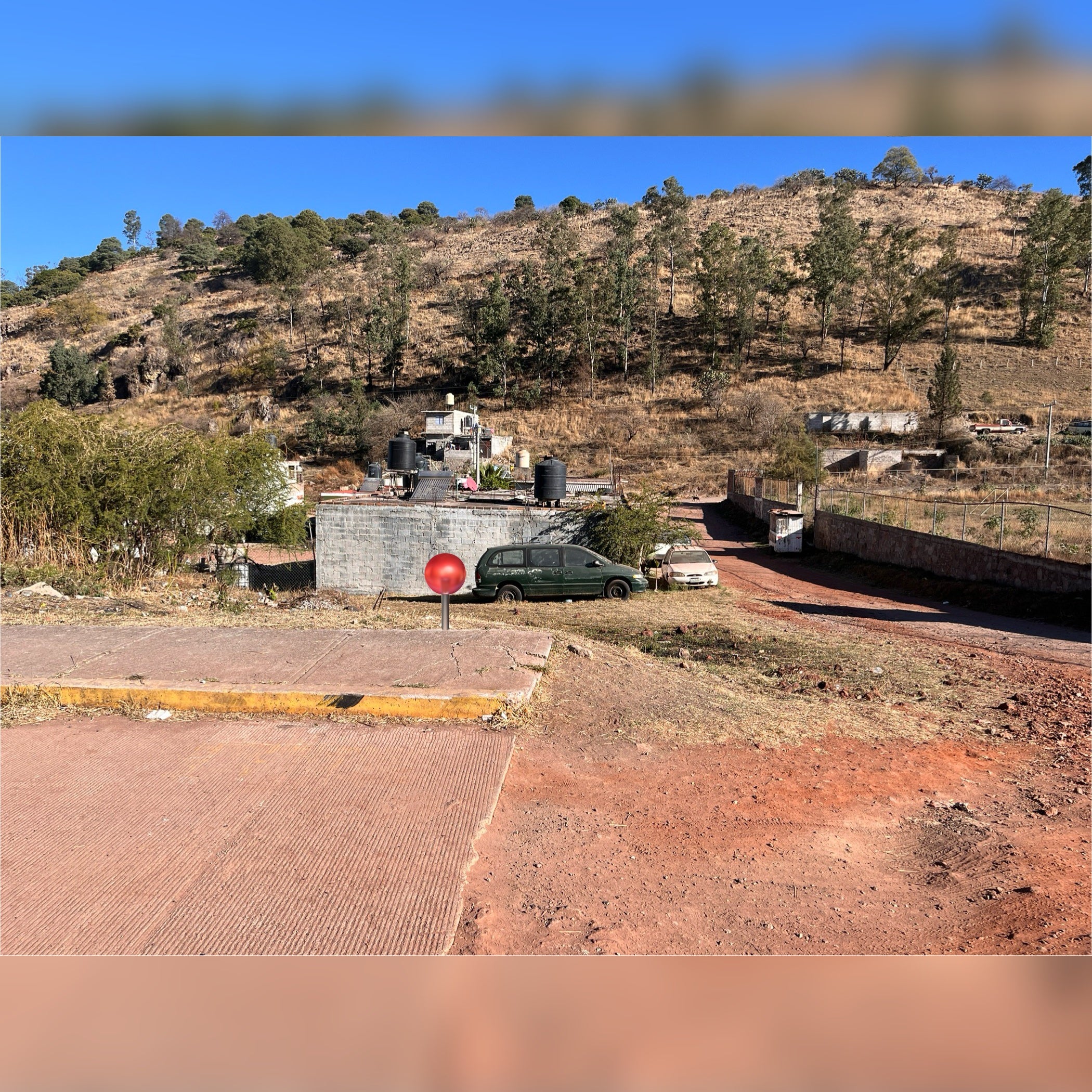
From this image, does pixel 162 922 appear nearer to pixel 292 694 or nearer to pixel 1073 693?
pixel 292 694

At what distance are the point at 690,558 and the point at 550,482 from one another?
4046mm

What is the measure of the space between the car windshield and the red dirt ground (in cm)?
1169

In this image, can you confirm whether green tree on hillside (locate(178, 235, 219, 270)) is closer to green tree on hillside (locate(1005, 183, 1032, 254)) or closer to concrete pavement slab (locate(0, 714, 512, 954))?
green tree on hillside (locate(1005, 183, 1032, 254))

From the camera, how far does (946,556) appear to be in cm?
1855

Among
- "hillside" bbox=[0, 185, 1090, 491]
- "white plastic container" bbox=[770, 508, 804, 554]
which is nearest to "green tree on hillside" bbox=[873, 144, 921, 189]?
"hillside" bbox=[0, 185, 1090, 491]

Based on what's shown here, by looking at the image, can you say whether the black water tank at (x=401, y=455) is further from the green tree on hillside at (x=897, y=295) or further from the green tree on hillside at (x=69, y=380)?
the green tree on hillside at (x=69, y=380)

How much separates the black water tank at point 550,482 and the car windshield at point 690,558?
335cm

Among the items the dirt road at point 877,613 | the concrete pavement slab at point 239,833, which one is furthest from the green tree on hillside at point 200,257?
the concrete pavement slab at point 239,833

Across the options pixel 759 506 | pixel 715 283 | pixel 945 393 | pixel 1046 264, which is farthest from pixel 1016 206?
pixel 759 506

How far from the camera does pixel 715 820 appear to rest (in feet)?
14.7

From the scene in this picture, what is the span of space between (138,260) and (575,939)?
417 feet

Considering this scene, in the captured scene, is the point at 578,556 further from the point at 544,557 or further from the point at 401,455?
the point at 401,455

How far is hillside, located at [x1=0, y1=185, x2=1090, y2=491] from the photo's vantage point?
57719 mm

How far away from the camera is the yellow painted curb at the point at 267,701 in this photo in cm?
577
